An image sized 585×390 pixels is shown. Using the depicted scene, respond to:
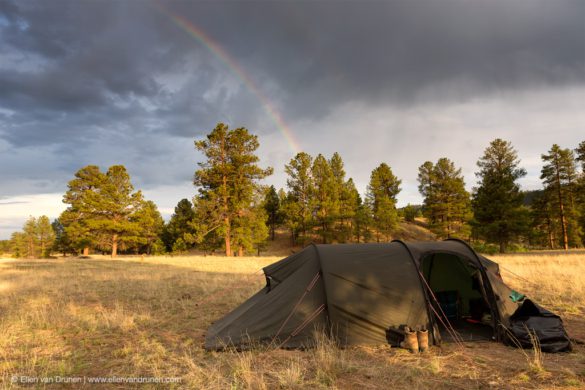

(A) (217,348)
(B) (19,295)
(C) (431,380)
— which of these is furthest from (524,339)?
(B) (19,295)

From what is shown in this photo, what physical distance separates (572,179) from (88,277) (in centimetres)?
4987

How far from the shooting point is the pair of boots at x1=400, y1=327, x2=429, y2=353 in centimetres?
670

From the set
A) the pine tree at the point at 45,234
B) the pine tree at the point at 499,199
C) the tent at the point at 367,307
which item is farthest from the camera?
the pine tree at the point at 45,234

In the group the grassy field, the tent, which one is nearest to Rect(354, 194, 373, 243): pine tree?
the grassy field

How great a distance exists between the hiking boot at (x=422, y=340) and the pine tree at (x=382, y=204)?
37785 millimetres

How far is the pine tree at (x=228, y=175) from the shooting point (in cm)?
3678

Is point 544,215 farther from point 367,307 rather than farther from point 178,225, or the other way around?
point 178,225

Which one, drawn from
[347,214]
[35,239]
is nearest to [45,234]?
[35,239]

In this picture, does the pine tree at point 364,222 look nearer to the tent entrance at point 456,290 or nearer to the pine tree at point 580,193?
the pine tree at point 580,193

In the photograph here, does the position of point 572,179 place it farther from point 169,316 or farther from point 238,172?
point 169,316

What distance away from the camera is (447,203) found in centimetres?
4112

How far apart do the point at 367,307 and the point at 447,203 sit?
38.1 m
